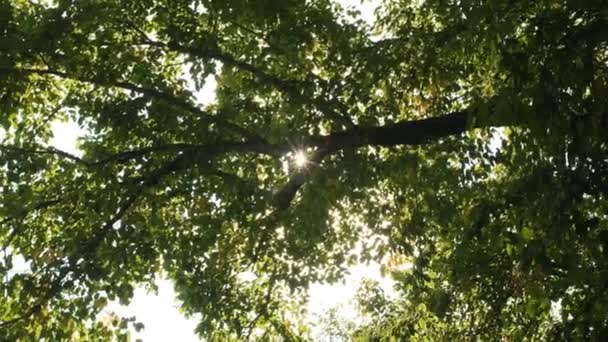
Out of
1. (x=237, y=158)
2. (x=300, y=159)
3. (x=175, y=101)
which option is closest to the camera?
(x=300, y=159)

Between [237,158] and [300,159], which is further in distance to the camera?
[237,158]

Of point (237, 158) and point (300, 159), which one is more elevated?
point (237, 158)

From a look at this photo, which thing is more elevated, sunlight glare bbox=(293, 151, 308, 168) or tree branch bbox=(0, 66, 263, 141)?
tree branch bbox=(0, 66, 263, 141)

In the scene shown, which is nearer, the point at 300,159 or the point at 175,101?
the point at 300,159

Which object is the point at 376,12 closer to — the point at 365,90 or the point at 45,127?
the point at 365,90

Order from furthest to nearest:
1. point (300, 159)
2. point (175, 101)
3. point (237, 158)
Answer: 1. point (237, 158)
2. point (175, 101)
3. point (300, 159)

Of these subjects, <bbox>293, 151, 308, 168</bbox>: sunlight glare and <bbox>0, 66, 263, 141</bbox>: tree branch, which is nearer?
<bbox>293, 151, 308, 168</bbox>: sunlight glare

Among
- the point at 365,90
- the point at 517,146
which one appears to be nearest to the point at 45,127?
the point at 365,90

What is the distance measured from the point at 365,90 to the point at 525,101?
16.0ft

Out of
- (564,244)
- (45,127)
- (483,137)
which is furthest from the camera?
(45,127)

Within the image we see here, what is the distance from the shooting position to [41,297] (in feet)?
28.7

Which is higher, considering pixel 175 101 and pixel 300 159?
pixel 175 101

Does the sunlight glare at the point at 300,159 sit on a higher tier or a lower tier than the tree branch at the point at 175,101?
lower

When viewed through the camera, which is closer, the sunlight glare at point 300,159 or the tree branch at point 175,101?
the sunlight glare at point 300,159
